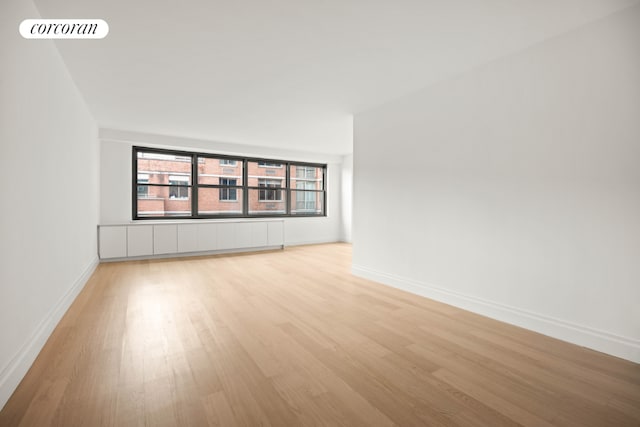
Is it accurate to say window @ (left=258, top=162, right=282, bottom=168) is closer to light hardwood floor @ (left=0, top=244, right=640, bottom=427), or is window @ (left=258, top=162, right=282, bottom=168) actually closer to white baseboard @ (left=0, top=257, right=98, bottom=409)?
light hardwood floor @ (left=0, top=244, right=640, bottom=427)

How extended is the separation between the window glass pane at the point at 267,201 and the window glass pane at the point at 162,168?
5.23 feet

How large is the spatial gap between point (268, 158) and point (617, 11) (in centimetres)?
650

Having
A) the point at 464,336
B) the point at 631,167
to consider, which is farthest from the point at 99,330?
the point at 631,167

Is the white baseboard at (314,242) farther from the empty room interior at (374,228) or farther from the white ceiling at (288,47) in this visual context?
the white ceiling at (288,47)

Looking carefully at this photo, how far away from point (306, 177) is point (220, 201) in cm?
257

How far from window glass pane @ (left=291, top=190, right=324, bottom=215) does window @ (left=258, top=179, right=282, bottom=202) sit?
1.47ft

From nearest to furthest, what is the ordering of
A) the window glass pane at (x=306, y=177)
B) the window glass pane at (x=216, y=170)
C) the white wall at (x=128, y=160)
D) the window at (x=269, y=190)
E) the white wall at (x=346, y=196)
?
the white wall at (x=128, y=160) < the window glass pane at (x=216, y=170) < the window at (x=269, y=190) < the window glass pane at (x=306, y=177) < the white wall at (x=346, y=196)

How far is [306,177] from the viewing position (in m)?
8.54

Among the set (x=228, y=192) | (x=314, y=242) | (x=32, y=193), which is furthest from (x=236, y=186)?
(x=32, y=193)

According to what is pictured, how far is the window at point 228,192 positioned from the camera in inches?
280

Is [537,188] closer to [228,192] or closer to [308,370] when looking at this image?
[308,370]

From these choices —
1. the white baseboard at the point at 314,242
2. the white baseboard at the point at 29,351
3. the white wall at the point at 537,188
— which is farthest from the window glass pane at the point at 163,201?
the white wall at the point at 537,188

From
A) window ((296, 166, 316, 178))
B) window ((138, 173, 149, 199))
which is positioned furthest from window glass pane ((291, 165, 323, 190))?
window ((138, 173, 149, 199))

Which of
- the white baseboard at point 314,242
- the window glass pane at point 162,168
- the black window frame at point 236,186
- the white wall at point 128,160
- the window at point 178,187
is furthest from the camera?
the white baseboard at point 314,242
